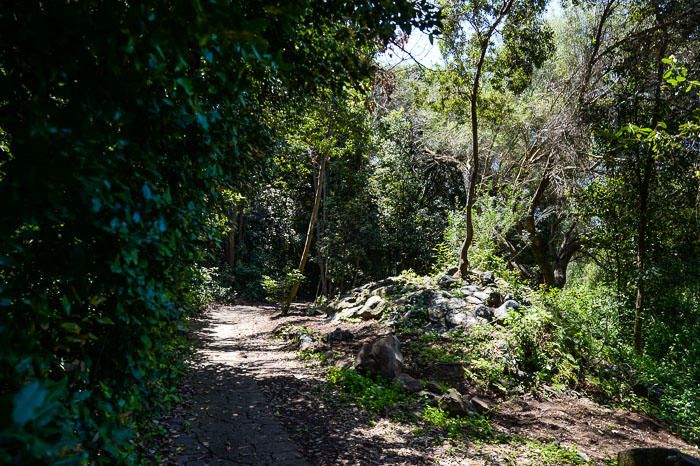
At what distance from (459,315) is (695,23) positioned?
746 cm

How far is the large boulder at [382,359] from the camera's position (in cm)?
642

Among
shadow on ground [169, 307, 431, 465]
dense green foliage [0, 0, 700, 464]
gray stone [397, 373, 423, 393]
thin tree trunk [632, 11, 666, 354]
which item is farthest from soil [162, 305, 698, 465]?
thin tree trunk [632, 11, 666, 354]

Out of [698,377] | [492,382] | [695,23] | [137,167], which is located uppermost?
[695,23]

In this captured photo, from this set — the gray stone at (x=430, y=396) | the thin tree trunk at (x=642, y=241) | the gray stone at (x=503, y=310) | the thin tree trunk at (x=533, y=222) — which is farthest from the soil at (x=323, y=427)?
the thin tree trunk at (x=533, y=222)

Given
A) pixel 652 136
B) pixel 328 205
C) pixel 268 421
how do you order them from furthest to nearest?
pixel 328 205
pixel 268 421
pixel 652 136

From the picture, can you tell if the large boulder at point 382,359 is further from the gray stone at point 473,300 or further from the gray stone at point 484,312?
the gray stone at point 473,300

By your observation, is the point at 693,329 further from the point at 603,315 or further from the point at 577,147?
the point at 577,147

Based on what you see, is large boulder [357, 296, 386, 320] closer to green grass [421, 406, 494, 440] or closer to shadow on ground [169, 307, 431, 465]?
shadow on ground [169, 307, 431, 465]

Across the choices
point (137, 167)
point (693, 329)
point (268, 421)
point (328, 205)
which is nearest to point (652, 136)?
point (137, 167)

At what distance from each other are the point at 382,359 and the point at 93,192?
5.80 m

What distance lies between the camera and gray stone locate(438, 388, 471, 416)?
5359 mm

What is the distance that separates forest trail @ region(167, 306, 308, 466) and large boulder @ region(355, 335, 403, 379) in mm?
1258

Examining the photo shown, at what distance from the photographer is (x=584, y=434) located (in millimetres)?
5305

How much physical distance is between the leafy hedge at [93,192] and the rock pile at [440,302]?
288 inches
